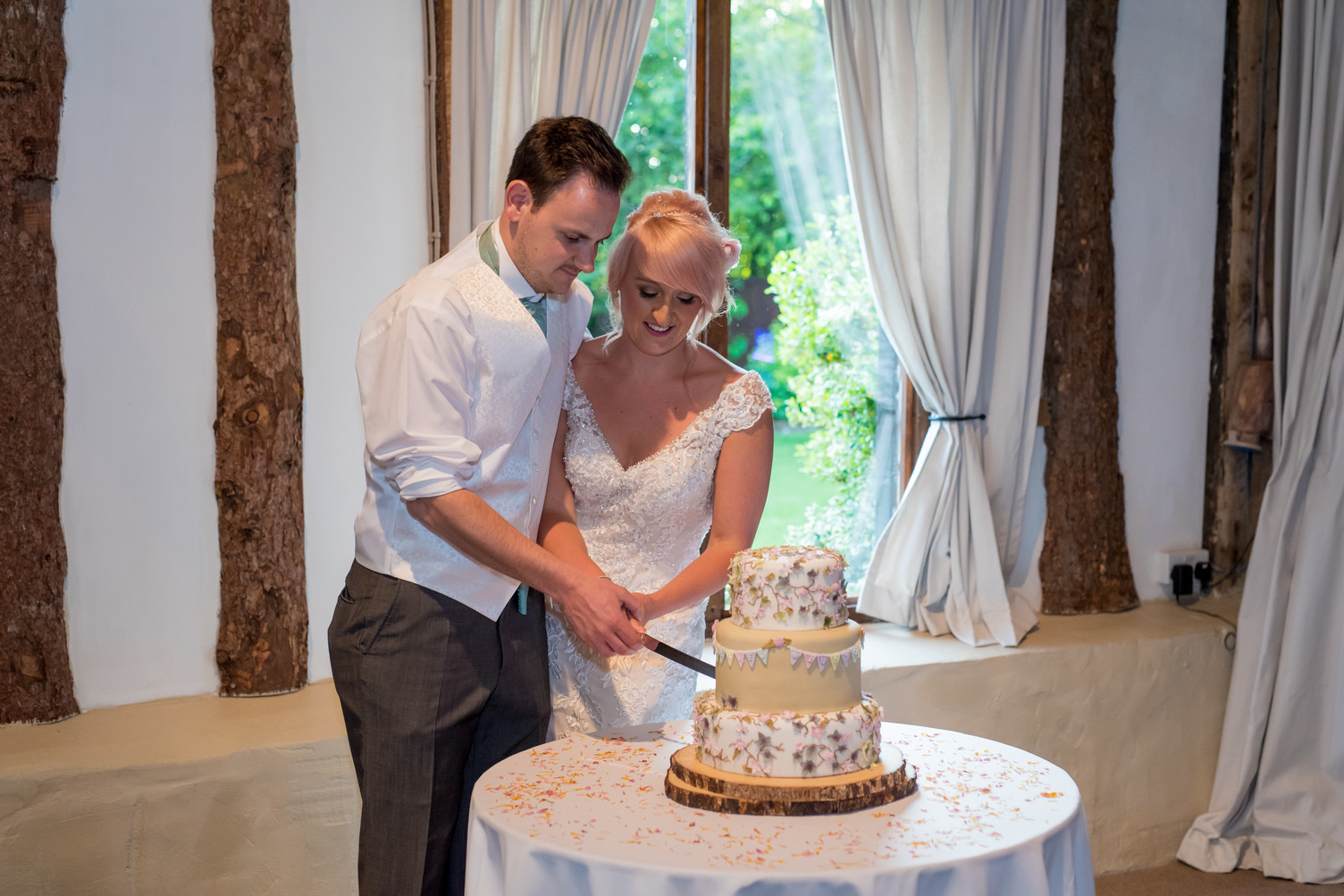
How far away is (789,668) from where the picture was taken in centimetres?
168

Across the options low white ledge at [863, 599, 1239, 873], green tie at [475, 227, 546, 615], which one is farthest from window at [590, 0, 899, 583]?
green tie at [475, 227, 546, 615]

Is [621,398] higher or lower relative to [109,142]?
lower

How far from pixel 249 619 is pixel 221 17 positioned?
1540 millimetres

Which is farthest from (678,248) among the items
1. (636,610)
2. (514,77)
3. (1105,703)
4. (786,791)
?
(1105,703)

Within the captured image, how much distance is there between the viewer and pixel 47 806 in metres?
2.62

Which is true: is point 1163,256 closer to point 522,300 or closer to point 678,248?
point 678,248

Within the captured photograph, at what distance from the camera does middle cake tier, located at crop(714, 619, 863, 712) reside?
168cm

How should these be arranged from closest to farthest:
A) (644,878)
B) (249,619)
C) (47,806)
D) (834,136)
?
(644,878), (47,806), (249,619), (834,136)

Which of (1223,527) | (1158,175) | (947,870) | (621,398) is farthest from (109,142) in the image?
(1223,527)

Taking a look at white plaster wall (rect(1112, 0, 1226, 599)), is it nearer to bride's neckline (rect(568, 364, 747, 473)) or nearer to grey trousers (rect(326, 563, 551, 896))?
bride's neckline (rect(568, 364, 747, 473))

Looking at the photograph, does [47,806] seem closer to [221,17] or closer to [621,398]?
[621,398]

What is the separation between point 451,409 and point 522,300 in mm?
264

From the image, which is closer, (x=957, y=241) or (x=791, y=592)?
(x=791, y=592)

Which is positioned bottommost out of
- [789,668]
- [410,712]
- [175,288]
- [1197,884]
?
[1197,884]
